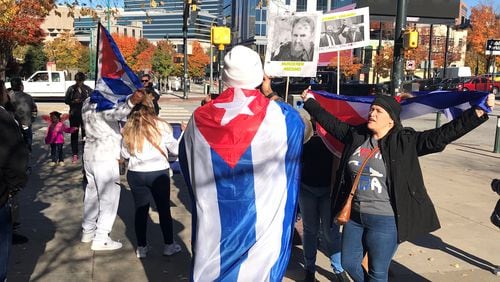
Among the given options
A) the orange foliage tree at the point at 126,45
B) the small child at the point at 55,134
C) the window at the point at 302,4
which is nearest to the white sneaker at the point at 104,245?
the small child at the point at 55,134

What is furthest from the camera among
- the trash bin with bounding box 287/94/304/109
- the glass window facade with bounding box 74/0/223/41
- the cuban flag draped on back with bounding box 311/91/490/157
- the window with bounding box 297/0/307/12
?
the window with bounding box 297/0/307/12

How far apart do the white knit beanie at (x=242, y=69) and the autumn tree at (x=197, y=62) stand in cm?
A: 7536

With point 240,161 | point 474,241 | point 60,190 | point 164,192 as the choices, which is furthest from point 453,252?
point 60,190

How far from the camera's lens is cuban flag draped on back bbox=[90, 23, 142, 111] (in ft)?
18.3

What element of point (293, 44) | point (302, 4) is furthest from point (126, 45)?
point (293, 44)

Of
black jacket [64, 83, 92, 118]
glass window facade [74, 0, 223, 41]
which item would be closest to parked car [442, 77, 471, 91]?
glass window facade [74, 0, 223, 41]

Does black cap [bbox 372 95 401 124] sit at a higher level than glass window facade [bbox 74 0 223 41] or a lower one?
lower

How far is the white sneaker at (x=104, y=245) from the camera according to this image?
17.9ft

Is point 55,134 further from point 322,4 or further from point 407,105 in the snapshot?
point 322,4

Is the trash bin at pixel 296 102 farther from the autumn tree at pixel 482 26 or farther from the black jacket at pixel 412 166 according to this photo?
the autumn tree at pixel 482 26

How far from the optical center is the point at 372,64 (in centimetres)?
6219

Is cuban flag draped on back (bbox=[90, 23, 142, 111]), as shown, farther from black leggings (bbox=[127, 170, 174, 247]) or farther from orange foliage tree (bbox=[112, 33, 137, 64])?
orange foliage tree (bbox=[112, 33, 137, 64])

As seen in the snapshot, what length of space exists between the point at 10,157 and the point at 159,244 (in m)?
2.57

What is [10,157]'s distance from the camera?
3.45 meters
